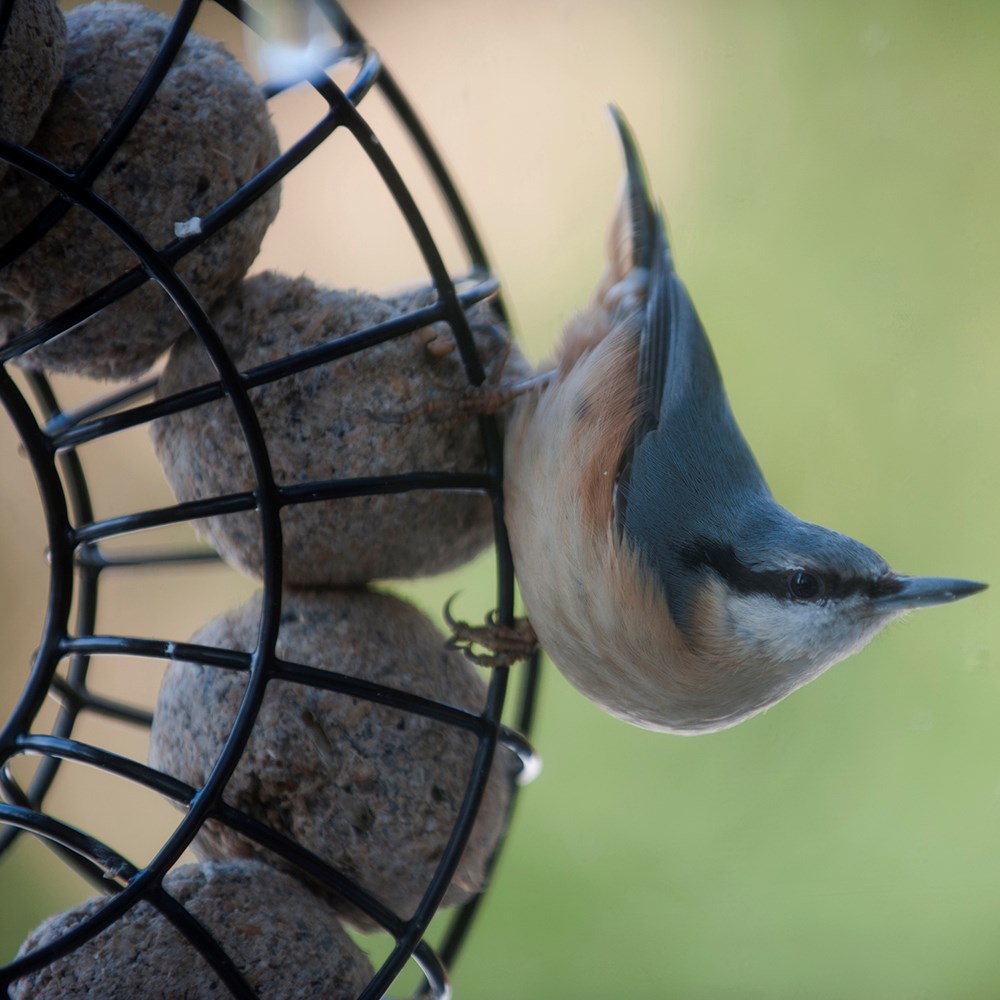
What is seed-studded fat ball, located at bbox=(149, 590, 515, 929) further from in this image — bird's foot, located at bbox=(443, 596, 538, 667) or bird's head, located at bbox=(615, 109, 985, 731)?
bird's head, located at bbox=(615, 109, 985, 731)

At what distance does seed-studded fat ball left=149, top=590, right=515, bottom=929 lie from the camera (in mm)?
941

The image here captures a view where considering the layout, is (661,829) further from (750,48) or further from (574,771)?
(750,48)

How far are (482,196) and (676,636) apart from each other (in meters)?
0.98

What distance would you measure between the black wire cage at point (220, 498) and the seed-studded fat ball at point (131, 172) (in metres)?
0.02

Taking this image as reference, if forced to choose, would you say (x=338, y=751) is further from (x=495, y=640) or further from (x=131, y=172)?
(x=131, y=172)

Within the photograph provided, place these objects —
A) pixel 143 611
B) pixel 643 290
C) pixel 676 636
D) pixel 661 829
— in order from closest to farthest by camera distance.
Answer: pixel 676 636
pixel 643 290
pixel 661 829
pixel 143 611

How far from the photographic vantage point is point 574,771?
1.87 meters

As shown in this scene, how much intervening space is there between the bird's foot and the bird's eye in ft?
0.82

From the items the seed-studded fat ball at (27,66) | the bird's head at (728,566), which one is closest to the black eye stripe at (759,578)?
the bird's head at (728,566)

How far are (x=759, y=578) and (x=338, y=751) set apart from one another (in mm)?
390

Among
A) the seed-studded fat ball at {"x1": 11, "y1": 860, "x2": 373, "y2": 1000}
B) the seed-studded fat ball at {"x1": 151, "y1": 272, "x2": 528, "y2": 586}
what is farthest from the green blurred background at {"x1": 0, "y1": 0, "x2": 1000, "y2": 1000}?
the seed-studded fat ball at {"x1": 11, "y1": 860, "x2": 373, "y2": 1000}

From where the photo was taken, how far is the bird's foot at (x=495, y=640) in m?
1.09

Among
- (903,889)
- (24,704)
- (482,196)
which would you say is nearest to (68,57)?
(24,704)

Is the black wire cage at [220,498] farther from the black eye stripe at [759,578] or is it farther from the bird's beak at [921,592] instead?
the bird's beak at [921,592]
